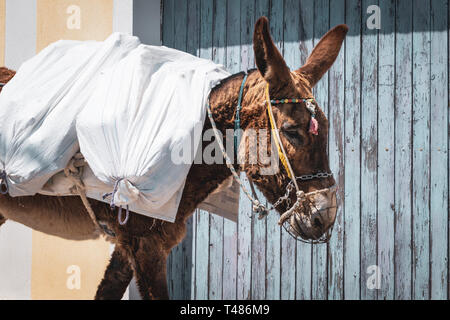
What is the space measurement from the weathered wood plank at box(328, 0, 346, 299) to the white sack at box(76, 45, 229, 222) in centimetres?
175

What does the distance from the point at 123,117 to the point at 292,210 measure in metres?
0.85

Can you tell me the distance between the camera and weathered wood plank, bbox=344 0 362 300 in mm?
3842

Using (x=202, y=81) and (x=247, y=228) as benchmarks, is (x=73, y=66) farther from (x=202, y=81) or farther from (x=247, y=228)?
(x=247, y=228)

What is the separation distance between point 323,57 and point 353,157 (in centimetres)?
155

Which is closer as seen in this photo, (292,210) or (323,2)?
(292,210)

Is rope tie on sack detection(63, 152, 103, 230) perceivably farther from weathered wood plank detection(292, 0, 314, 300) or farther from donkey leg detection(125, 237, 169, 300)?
weathered wood plank detection(292, 0, 314, 300)

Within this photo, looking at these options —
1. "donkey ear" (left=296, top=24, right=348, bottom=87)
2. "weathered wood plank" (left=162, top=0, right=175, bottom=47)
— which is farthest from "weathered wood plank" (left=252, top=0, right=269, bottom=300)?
"donkey ear" (left=296, top=24, right=348, bottom=87)

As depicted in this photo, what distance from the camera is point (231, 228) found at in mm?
4180

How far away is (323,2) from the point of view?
3.95 m

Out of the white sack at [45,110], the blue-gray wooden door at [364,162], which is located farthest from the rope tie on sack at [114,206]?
the blue-gray wooden door at [364,162]

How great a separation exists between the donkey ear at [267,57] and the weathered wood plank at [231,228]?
79.3 inches

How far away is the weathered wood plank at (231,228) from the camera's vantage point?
418 cm

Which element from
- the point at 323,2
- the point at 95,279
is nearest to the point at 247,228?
the point at 95,279

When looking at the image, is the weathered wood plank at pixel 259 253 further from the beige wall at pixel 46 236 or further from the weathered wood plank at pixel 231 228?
the beige wall at pixel 46 236
